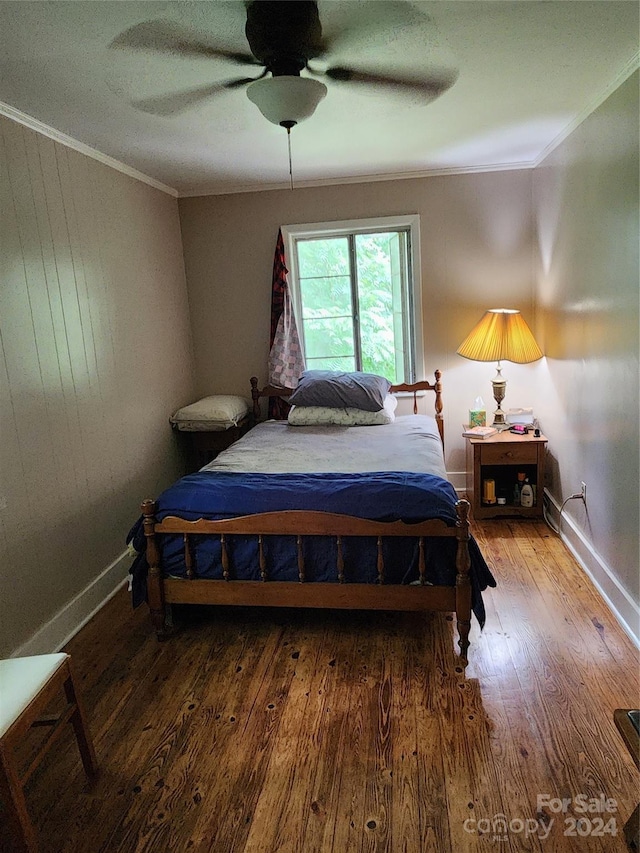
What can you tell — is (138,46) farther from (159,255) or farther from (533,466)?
(533,466)

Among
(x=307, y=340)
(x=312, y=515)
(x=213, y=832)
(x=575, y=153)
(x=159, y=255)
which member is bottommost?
(x=213, y=832)

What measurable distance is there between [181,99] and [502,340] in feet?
7.76

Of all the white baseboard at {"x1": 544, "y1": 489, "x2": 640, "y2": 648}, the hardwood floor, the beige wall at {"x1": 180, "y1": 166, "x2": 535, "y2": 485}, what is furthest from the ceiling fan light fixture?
the white baseboard at {"x1": 544, "y1": 489, "x2": 640, "y2": 648}

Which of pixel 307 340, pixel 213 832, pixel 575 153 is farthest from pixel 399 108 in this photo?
pixel 213 832

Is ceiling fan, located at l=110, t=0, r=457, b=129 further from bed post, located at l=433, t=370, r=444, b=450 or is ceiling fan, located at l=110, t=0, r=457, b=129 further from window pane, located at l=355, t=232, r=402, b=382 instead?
bed post, located at l=433, t=370, r=444, b=450

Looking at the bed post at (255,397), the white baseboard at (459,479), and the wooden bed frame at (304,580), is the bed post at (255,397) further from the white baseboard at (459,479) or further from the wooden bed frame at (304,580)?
the wooden bed frame at (304,580)

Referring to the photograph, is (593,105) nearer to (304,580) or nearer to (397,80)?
(397,80)

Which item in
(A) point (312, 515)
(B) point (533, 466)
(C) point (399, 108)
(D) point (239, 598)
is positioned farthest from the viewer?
(B) point (533, 466)

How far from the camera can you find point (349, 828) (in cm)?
154

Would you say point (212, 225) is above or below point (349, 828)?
above

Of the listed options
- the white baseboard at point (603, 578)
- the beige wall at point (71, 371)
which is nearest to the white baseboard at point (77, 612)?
the beige wall at point (71, 371)

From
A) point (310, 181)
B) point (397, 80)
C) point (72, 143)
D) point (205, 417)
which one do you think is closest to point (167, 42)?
point (397, 80)

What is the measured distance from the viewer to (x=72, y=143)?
2.75 metres

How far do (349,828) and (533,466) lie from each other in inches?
105
